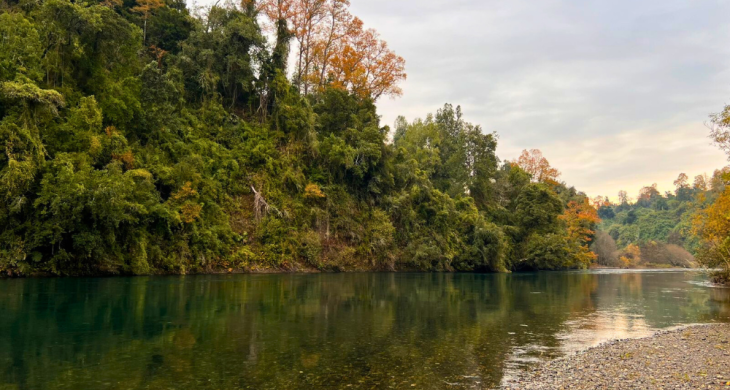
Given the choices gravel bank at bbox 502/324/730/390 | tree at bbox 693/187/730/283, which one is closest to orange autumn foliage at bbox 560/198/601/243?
tree at bbox 693/187/730/283

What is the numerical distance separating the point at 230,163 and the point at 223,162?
2.92 ft

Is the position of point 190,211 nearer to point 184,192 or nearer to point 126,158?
point 184,192

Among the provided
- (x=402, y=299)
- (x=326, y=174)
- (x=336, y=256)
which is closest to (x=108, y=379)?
(x=402, y=299)

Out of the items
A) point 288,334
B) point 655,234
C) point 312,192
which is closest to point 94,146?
point 312,192

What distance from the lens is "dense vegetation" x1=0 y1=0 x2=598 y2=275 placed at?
32.7 meters

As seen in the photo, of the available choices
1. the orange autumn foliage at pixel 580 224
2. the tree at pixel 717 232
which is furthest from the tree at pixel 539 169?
the tree at pixel 717 232

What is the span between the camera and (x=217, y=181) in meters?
47.8

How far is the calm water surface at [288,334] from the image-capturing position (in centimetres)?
978

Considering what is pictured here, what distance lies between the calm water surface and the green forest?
9.28 metres

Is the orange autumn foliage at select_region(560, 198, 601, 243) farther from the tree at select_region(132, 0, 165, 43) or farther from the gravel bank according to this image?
the tree at select_region(132, 0, 165, 43)

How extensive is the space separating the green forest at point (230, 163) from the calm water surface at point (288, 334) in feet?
30.5

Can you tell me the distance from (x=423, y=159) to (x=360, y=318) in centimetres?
5913

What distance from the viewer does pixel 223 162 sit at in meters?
49.5

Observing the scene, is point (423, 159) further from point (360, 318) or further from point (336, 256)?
point (360, 318)
